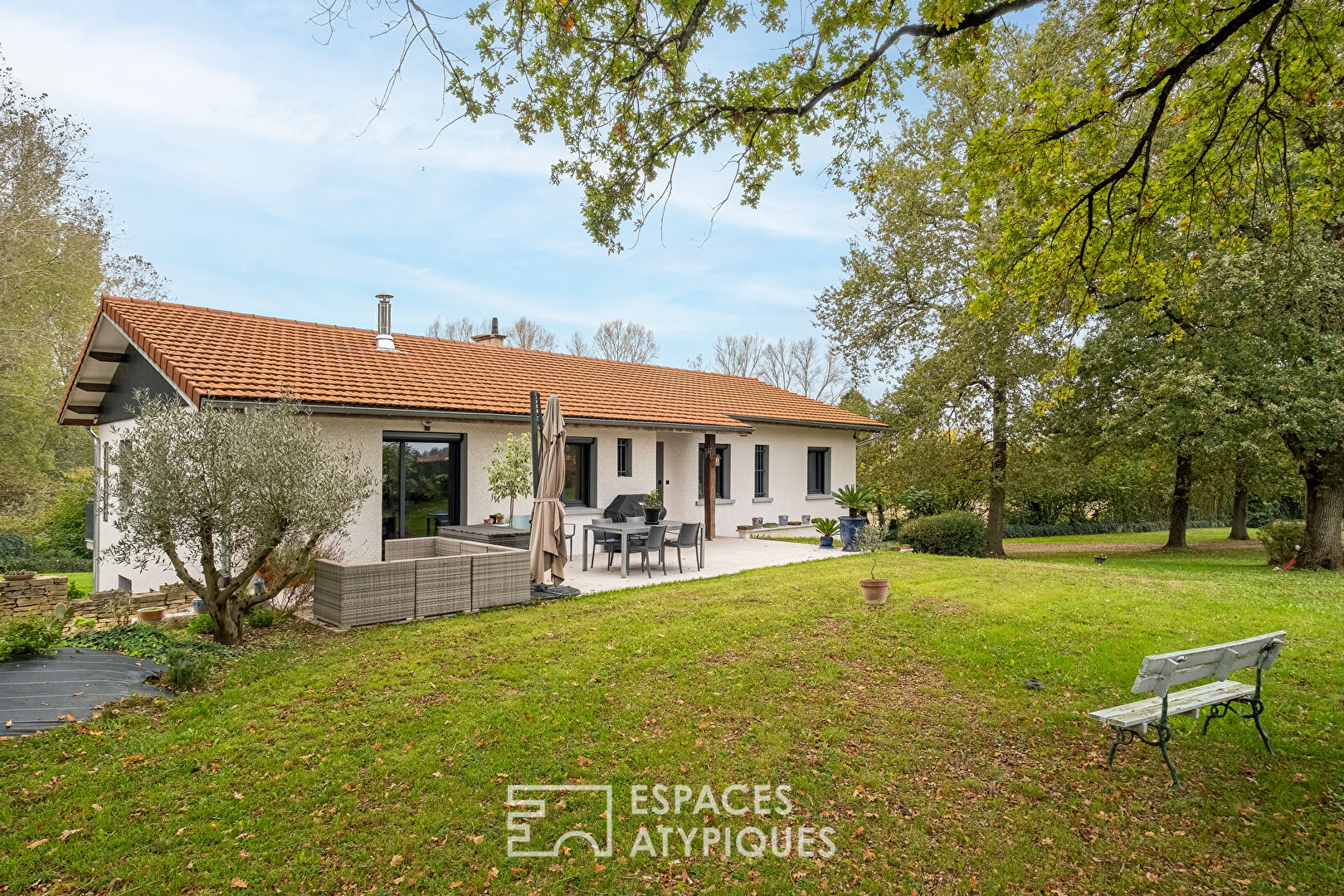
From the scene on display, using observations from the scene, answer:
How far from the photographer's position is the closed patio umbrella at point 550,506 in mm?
9734

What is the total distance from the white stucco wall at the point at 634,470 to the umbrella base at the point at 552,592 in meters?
2.61

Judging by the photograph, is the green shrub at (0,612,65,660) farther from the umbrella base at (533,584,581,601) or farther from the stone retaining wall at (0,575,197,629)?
the umbrella base at (533,584,581,601)

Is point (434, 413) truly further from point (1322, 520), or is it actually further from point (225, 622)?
point (1322, 520)

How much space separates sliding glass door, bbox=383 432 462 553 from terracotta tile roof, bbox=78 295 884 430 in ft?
2.78

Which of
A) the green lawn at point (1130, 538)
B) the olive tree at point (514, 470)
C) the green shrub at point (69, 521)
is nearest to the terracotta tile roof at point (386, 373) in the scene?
the olive tree at point (514, 470)

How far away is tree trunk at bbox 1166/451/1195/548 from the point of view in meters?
19.3

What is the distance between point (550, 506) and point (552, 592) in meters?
1.20

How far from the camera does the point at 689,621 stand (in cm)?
812

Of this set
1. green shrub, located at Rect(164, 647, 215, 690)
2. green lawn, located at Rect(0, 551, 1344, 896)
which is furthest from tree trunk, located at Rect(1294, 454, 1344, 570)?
green shrub, located at Rect(164, 647, 215, 690)

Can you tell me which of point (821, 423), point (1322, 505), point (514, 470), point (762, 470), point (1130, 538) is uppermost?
point (821, 423)

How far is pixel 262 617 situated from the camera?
26.8ft

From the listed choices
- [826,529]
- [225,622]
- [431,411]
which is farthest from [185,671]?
[826,529]

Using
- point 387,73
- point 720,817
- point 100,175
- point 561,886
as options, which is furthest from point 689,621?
point 100,175

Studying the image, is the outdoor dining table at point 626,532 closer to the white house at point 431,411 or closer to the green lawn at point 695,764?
the white house at point 431,411
